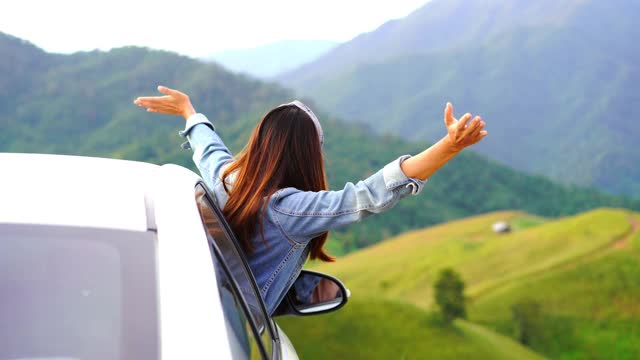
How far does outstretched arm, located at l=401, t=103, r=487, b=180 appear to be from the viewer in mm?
2150

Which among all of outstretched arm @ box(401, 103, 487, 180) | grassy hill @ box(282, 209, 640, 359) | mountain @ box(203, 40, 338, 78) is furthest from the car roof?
mountain @ box(203, 40, 338, 78)

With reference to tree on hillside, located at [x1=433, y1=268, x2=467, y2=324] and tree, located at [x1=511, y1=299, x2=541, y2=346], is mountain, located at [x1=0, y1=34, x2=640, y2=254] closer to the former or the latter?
tree, located at [x1=511, y1=299, x2=541, y2=346]

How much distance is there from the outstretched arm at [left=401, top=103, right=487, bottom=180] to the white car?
0.62m

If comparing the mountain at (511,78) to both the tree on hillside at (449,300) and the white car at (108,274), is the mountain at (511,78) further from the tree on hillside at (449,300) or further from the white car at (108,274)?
the white car at (108,274)

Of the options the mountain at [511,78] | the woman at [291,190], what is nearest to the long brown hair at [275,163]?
the woman at [291,190]

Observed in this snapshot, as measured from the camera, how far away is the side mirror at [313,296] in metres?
2.63

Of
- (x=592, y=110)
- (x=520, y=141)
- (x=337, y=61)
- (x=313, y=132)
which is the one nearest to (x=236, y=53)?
(x=337, y=61)

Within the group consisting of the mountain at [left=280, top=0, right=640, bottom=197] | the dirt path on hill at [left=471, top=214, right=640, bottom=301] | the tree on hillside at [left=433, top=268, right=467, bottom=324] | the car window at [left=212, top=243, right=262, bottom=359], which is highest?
the mountain at [left=280, top=0, right=640, bottom=197]

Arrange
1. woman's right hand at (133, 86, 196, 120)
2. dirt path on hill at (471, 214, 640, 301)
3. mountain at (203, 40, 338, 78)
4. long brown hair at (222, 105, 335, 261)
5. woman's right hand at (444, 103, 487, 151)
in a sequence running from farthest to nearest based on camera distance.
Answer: mountain at (203, 40, 338, 78) → dirt path on hill at (471, 214, 640, 301) → woman's right hand at (133, 86, 196, 120) → long brown hair at (222, 105, 335, 261) → woman's right hand at (444, 103, 487, 151)

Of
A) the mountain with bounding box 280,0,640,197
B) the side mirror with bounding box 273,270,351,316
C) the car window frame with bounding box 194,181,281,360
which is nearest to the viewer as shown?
the car window frame with bounding box 194,181,281,360

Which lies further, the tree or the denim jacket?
the tree

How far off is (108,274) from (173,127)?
825 inches

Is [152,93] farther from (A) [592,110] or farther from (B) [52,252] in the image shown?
(B) [52,252]

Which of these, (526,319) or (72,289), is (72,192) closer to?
(72,289)
